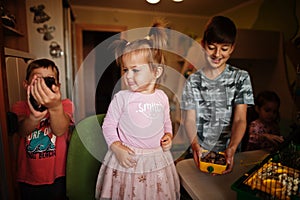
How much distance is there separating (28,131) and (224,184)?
617mm

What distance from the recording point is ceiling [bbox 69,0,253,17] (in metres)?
0.61

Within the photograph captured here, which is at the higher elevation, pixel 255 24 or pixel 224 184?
pixel 255 24

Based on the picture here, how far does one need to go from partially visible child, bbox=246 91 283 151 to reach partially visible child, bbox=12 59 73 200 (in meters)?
0.66

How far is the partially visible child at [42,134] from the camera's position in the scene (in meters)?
0.57

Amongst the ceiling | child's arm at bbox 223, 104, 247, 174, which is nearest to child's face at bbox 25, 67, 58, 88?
the ceiling

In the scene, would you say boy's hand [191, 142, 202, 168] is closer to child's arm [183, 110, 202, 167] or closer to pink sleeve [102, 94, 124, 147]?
child's arm [183, 110, 202, 167]

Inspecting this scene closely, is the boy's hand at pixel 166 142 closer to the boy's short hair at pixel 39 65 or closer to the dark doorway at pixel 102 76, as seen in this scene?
the dark doorway at pixel 102 76

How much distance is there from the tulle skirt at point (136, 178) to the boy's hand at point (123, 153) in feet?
0.04

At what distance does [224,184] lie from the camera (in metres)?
0.66

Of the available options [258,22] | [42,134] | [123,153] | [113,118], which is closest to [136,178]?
[123,153]

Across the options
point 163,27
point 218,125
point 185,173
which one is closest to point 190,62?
point 163,27

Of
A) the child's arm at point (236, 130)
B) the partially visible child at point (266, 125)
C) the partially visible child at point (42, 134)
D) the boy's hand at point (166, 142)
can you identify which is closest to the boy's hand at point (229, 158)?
the child's arm at point (236, 130)

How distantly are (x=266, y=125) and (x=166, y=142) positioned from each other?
1.42 ft

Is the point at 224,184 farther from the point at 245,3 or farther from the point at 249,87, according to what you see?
the point at 245,3
